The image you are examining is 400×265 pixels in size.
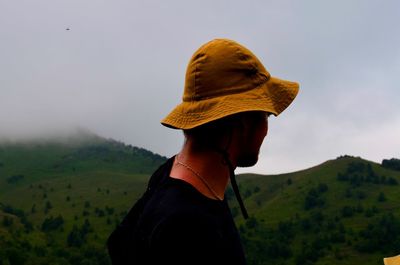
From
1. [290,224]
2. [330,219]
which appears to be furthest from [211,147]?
[330,219]

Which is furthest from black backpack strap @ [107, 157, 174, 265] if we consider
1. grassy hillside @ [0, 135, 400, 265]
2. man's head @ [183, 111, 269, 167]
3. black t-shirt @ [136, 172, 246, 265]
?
grassy hillside @ [0, 135, 400, 265]

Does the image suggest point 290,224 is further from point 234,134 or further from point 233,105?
point 233,105

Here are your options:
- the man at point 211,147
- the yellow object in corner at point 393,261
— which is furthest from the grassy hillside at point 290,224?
the yellow object in corner at point 393,261

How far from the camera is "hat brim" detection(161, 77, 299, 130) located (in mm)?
3453

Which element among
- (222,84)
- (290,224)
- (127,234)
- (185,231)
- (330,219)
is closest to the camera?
(185,231)

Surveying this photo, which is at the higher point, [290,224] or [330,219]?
[330,219]

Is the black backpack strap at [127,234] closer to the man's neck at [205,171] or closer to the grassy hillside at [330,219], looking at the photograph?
the man's neck at [205,171]

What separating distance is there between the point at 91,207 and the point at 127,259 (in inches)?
7561

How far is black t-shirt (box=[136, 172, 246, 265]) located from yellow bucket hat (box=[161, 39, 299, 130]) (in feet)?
1.58

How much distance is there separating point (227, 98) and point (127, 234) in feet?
3.79

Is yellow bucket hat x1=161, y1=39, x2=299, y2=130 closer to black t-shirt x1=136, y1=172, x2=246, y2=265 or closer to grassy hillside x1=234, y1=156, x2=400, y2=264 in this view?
black t-shirt x1=136, y1=172, x2=246, y2=265

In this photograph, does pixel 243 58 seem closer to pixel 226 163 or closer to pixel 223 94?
pixel 223 94

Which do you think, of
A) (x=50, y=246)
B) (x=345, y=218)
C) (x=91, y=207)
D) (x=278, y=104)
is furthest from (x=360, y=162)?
(x=278, y=104)

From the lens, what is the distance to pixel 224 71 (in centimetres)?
361
